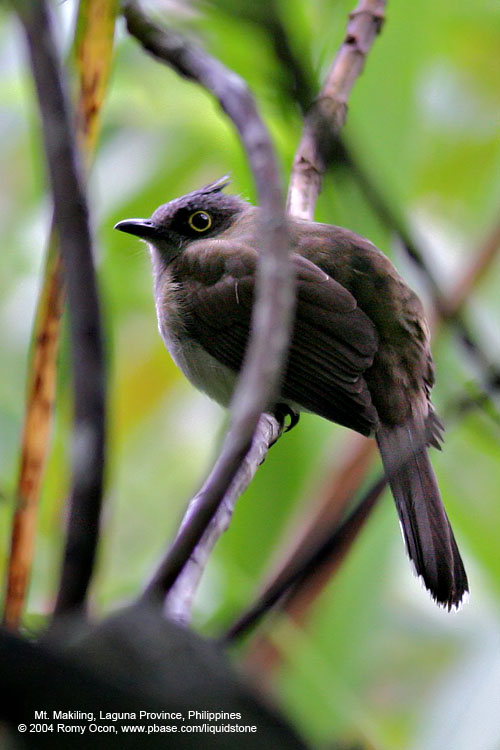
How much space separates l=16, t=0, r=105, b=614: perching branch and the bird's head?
2.95m

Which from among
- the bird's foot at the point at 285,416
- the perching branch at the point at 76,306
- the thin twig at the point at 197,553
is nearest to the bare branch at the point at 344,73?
the bird's foot at the point at 285,416

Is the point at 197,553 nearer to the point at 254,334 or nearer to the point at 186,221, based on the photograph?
the point at 254,334

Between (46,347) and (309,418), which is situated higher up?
(46,347)

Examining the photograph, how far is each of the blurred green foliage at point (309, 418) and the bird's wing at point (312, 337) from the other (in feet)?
0.85

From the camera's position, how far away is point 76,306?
2.46 feet

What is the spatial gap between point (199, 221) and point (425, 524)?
191 centimetres

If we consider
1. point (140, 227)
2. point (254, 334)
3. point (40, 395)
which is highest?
point (254, 334)

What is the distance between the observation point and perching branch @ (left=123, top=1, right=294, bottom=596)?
84cm

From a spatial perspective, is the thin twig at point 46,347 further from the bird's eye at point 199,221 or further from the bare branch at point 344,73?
the bird's eye at point 199,221

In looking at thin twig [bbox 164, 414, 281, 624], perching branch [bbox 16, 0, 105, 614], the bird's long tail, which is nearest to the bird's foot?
the bird's long tail

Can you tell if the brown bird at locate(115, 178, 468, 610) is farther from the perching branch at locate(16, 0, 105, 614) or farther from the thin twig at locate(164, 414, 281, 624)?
the perching branch at locate(16, 0, 105, 614)

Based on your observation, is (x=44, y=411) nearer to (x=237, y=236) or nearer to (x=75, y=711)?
(x=75, y=711)

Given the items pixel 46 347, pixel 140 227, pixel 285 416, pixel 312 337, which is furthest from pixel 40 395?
pixel 140 227

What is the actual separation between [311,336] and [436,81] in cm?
189
